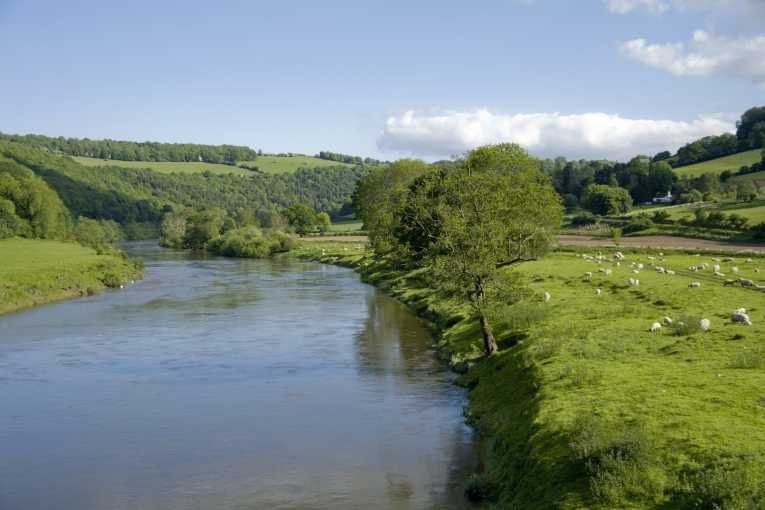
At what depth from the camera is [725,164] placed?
Result: 532 feet

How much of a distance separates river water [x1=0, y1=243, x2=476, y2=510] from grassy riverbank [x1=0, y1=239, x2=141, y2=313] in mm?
10409

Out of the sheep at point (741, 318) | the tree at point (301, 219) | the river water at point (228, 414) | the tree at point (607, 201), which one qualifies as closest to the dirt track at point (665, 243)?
the river water at point (228, 414)

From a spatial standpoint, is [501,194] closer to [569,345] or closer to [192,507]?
[569,345]

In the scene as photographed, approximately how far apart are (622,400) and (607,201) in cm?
11679

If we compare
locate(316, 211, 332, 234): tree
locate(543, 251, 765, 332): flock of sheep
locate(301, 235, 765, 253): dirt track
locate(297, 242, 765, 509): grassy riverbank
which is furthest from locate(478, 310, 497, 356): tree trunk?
locate(316, 211, 332, 234): tree

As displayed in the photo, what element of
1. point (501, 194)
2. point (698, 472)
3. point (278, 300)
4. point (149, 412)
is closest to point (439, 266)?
point (501, 194)

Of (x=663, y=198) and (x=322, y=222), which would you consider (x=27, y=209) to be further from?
(x=663, y=198)

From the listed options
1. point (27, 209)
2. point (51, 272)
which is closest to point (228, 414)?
point (51, 272)

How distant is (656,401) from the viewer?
20609 millimetres

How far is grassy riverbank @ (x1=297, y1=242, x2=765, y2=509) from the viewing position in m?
16.0

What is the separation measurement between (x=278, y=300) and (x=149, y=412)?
1442 inches

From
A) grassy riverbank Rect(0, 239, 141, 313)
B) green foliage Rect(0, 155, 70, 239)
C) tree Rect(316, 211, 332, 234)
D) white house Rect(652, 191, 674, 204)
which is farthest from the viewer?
tree Rect(316, 211, 332, 234)

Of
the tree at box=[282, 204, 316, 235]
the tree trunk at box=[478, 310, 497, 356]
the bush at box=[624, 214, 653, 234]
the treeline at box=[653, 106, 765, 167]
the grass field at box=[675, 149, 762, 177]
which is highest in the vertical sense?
the treeline at box=[653, 106, 765, 167]

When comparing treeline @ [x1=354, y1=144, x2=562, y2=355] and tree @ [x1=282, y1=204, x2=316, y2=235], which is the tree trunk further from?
tree @ [x1=282, y1=204, x2=316, y2=235]
